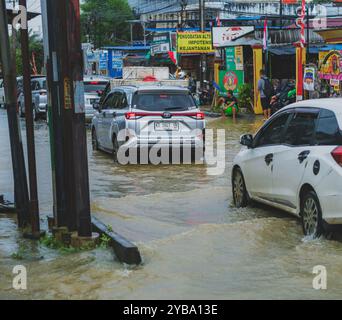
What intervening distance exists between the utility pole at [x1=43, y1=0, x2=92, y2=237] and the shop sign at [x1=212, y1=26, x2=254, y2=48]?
23.4 m

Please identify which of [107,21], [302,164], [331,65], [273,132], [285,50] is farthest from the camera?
[107,21]

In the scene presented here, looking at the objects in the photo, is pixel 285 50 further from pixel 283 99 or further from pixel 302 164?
pixel 302 164

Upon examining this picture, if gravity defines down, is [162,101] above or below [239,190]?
above

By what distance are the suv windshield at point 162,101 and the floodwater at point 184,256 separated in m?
3.16

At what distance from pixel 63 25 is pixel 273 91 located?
18.9m

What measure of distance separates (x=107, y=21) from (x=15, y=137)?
252ft

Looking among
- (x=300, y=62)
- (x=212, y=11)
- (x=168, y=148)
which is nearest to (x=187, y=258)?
(x=168, y=148)

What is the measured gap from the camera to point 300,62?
21.0m

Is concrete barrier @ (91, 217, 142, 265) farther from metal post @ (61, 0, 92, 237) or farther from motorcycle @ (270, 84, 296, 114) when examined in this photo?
motorcycle @ (270, 84, 296, 114)

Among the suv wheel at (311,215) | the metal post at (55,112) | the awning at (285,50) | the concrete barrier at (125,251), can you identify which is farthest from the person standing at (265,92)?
the concrete barrier at (125,251)

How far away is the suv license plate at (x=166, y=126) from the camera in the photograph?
14273 mm

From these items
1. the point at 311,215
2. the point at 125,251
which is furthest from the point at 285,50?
the point at 125,251

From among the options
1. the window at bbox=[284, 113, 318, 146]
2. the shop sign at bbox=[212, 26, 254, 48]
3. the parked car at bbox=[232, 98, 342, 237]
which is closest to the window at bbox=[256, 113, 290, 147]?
the parked car at bbox=[232, 98, 342, 237]

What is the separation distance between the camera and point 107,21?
8356cm
